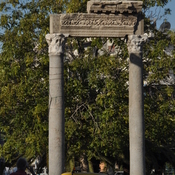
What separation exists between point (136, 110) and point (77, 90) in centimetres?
752

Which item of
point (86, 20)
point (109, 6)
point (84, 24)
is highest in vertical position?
point (109, 6)

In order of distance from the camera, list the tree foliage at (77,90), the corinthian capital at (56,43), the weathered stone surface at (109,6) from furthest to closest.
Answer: the tree foliage at (77,90) → the weathered stone surface at (109,6) → the corinthian capital at (56,43)

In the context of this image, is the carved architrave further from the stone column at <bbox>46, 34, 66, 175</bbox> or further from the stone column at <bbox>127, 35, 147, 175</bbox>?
the stone column at <bbox>127, 35, 147, 175</bbox>

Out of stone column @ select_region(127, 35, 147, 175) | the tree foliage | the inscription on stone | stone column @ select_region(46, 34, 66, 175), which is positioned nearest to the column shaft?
stone column @ select_region(127, 35, 147, 175)

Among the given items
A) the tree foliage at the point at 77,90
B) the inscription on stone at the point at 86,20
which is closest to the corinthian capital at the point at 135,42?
the inscription on stone at the point at 86,20

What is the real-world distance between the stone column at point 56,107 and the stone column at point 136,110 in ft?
7.31

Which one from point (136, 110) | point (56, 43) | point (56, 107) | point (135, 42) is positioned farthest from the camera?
point (135, 42)

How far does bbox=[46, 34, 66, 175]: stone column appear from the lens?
61.6 feet

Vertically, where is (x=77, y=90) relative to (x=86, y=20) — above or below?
below

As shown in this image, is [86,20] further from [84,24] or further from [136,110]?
[136,110]

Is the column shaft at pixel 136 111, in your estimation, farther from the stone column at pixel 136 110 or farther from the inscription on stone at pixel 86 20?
the inscription on stone at pixel 86 20

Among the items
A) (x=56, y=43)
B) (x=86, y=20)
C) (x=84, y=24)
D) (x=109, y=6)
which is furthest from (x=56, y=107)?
(x=109, y=6)

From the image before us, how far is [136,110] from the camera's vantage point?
19.5 meters

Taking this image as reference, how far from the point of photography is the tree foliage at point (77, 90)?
1029 inches
